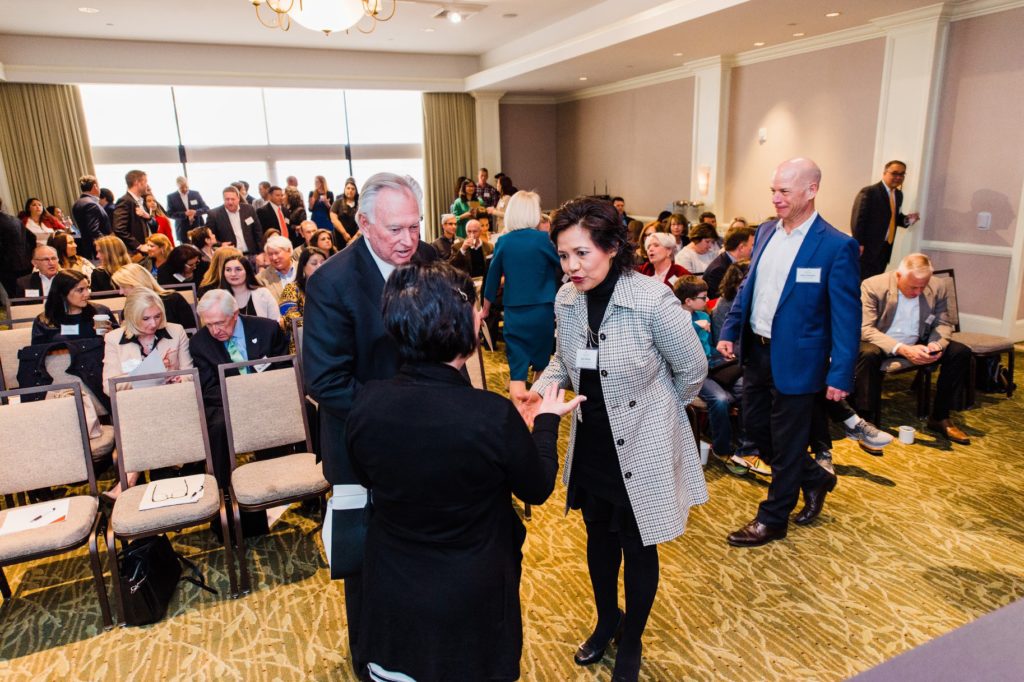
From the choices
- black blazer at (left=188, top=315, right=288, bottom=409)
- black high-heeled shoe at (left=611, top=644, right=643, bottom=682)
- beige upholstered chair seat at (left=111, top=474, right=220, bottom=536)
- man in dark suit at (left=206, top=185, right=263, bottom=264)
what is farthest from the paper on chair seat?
man in dark suit at (left=206, top=185, right=263, bottom=264)

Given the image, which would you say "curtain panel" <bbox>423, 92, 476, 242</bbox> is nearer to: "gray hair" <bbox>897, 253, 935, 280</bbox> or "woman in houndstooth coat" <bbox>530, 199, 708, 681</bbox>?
"gray hair" <bbox>897, 253, 935, 280</bbox>

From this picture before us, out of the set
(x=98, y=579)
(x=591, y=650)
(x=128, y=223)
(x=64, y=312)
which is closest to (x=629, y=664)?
(x=591, y=650)

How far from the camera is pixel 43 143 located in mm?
9453

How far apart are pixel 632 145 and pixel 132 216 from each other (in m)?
7.63

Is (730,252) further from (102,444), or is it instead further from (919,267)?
(102,444)

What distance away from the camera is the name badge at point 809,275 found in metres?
2.53

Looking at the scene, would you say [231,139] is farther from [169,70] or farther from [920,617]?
[920,617]

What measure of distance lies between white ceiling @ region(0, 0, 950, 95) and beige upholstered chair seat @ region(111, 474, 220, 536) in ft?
18.8

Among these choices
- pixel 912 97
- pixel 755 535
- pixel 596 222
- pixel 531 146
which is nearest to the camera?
pixel 596 222

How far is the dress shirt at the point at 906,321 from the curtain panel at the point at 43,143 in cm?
1104

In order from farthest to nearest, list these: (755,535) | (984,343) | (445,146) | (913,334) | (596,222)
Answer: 1. (445,146)
2. (984,343)
3. (913,334)
4. (755,535)
5. (596,222)

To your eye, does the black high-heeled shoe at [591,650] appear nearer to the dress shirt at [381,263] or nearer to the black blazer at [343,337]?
the black blazer at [343,337]

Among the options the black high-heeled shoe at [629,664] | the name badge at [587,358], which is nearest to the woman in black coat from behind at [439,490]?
the name badge at [587,358]

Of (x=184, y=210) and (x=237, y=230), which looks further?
(x=184, y=210)
